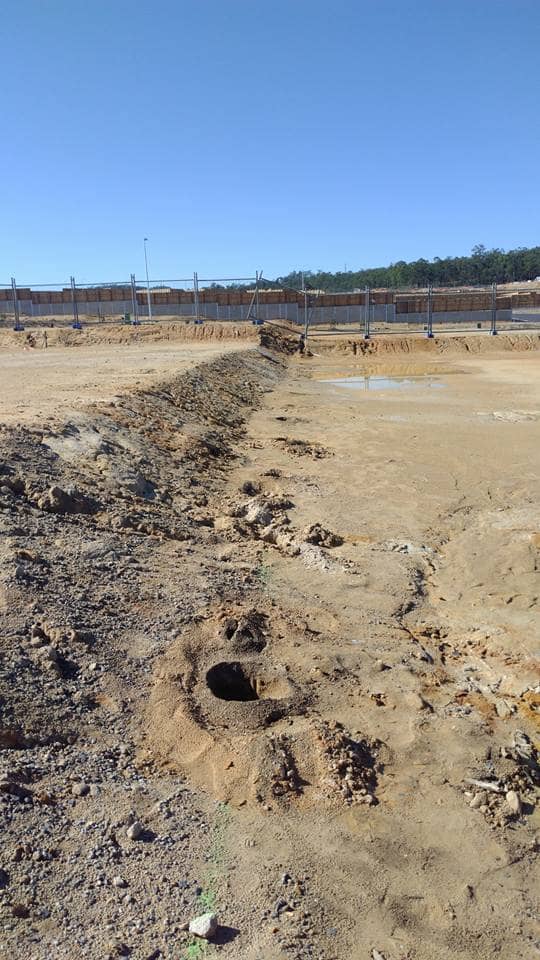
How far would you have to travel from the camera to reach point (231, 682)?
5188mm

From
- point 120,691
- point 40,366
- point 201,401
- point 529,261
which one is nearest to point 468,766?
point 120,691

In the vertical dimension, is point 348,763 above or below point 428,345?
below

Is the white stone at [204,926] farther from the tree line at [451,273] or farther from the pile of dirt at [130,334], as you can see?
the tree line at [451,273]

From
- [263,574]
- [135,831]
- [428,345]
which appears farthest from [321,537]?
[428,345]

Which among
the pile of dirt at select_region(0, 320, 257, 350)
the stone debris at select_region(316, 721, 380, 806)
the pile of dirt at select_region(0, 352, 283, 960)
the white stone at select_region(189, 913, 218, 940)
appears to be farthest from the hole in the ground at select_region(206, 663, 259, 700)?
the pile of dirt at select_region(0, 320, 257, 350)

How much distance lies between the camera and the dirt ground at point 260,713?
3301 mm

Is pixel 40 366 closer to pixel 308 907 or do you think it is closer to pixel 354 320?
pixel 308 907

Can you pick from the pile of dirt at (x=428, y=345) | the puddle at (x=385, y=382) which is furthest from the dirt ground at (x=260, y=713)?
the pile of dirt at (x=428, y=345)

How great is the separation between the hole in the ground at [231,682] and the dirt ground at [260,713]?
0.07ft

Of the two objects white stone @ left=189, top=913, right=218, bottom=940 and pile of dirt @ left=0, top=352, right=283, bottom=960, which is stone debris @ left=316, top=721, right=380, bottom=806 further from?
white stone @ left=189, top=913, right=218, bottom=940

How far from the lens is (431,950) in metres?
3.21

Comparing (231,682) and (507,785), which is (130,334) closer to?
(231,682)

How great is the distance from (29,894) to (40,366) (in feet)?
58.8

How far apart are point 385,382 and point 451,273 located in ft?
205
